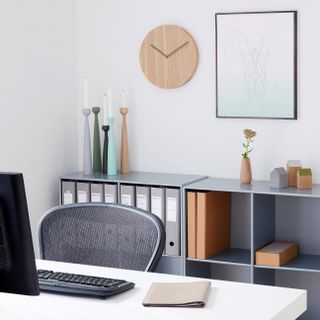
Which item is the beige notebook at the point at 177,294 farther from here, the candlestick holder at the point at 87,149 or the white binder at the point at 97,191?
the candlestick holder at the point at 87,149

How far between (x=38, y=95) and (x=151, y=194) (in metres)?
0.81

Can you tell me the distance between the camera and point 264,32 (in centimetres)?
390

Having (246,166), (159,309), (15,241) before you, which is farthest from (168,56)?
(15,241)

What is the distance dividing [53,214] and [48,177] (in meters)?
1.43

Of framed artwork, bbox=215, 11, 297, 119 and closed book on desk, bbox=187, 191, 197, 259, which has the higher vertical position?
framed artwork, bbox=215, 11, 297, 119

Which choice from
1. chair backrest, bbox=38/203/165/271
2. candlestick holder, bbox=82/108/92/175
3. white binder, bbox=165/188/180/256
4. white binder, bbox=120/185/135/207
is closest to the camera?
chair backrest, bbox=38/203/165/271

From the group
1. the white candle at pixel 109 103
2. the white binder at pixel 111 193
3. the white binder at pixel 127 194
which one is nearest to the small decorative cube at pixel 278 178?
the white binder at pixel 127 194

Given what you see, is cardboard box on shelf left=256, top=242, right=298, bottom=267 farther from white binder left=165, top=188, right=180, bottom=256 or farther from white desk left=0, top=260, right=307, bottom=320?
white desk left=0, top=260, right=307, bottom=320

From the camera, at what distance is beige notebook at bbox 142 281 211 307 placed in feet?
6.88

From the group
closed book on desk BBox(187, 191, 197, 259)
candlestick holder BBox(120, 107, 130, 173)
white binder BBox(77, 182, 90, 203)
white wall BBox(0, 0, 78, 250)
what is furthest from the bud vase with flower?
white wall BBox(0, 0, 78, 250)

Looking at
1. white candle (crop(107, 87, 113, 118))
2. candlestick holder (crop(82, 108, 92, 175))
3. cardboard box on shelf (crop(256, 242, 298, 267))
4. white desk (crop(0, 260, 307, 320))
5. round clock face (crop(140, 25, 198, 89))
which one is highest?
round clock face (crop(140, 25, 198, 89))

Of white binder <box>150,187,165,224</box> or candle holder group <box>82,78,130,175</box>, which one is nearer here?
white binder <box>150,187,165,224</box>

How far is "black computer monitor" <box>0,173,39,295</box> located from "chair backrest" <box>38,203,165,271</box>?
0.79 metres

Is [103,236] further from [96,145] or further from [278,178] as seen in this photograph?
[96,145]
